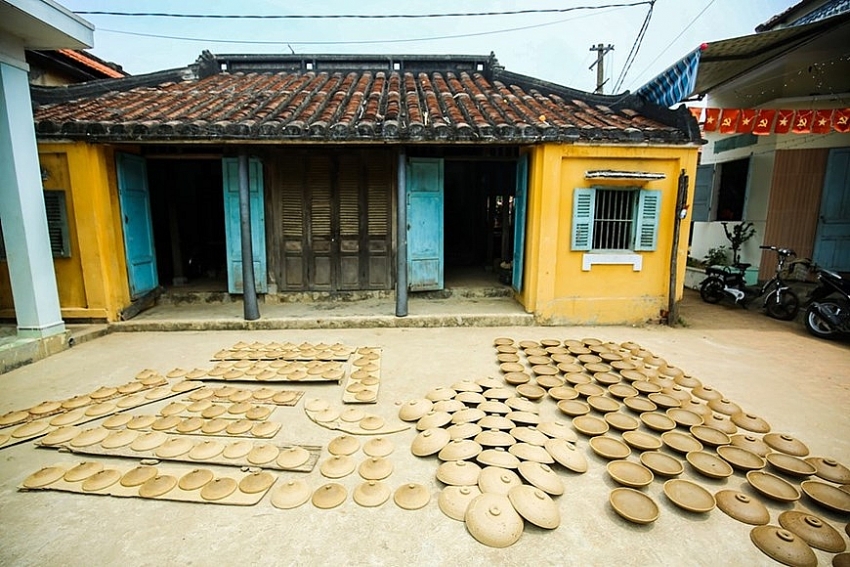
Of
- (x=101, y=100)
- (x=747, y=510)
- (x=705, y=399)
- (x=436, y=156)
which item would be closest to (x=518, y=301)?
(x=436, y=156)

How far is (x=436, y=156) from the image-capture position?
277 inches

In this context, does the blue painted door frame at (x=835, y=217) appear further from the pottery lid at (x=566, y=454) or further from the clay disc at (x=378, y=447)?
the clay disc at (x=378, y=447)

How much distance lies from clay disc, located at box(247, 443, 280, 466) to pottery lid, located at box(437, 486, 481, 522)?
4.05 feet

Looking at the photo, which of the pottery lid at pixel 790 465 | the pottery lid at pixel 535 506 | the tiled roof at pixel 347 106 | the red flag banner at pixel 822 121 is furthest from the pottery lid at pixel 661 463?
the red flag banner at pixel 822 121

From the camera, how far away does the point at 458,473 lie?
103 inches

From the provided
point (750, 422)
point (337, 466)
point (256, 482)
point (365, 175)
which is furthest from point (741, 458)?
point (365, 175)

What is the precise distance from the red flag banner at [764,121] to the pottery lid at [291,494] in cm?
790

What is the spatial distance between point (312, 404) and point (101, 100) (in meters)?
6.52

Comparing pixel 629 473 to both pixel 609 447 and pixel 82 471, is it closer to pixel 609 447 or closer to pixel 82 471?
pixel 609 447

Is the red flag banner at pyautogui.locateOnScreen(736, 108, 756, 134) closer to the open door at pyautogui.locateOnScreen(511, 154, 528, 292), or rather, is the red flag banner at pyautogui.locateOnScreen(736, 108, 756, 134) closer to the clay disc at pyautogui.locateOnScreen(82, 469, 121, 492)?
the open door at pyautogui.locateOnScreen(511, 154, 528, 292)

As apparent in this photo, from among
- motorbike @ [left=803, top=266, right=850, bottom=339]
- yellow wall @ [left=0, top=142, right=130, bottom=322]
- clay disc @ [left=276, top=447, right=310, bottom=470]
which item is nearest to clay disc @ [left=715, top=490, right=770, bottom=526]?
clay disc @ [left=276, top=447, right=310, bottom=470]

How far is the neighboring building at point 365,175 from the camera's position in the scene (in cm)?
552

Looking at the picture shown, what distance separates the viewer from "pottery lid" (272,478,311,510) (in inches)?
94.2

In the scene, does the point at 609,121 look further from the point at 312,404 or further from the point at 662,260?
the point at 312,404
